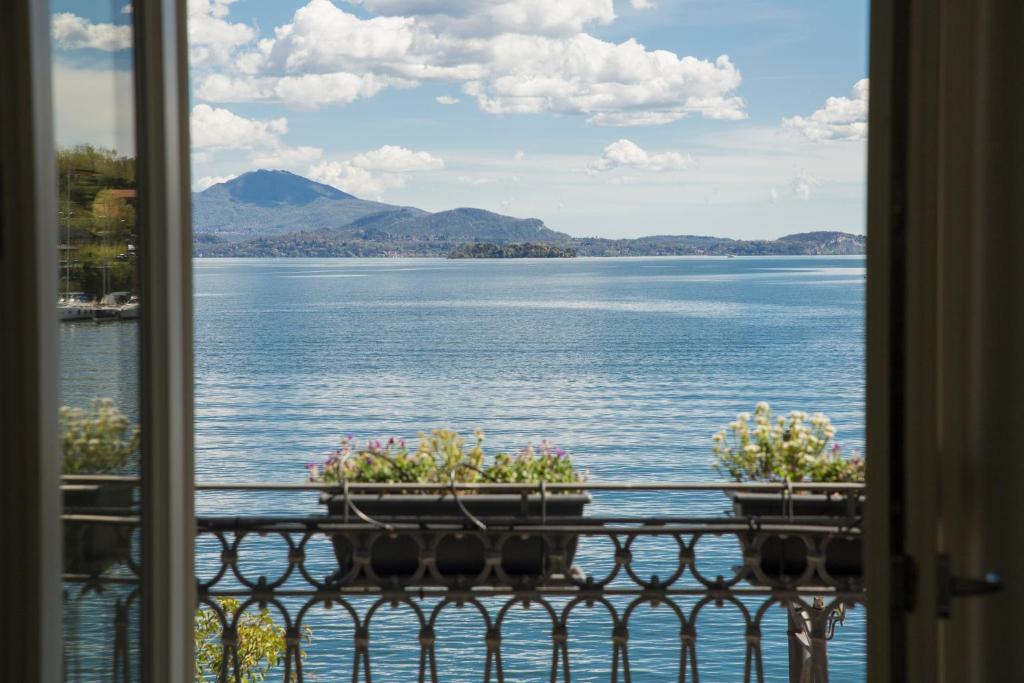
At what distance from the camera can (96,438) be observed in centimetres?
116

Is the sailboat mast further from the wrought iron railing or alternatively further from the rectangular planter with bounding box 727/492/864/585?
the rectangular planter with bounding box 727/492/864/585

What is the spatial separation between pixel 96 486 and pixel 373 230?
64317mm

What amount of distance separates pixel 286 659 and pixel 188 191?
1354mm

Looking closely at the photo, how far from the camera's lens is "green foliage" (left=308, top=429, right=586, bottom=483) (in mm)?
3100

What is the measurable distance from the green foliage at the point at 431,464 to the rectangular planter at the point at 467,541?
33 cm

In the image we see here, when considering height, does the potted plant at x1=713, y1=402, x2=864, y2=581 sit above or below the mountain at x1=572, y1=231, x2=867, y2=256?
below

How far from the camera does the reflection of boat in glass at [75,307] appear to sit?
1.08m

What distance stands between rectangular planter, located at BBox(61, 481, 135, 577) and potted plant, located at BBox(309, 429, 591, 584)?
1.10 meters

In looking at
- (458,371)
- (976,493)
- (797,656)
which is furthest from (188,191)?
(458,371)

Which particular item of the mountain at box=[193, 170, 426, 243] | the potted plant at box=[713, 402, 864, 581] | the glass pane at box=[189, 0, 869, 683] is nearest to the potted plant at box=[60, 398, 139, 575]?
the potted plant at box=[713, 402, 864, 581]

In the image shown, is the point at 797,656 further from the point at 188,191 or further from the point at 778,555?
the point at 188,191

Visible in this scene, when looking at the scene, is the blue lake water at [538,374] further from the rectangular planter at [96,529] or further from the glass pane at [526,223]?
the rectangular planter at [96,529]

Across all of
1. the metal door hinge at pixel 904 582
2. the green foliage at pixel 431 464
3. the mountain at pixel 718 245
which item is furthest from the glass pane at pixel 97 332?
the mountain at pixel 718 245

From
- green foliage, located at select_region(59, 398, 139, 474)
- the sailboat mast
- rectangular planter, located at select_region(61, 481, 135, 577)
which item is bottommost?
rectangular planter, located at select_region(61, 481, 135, 577)
